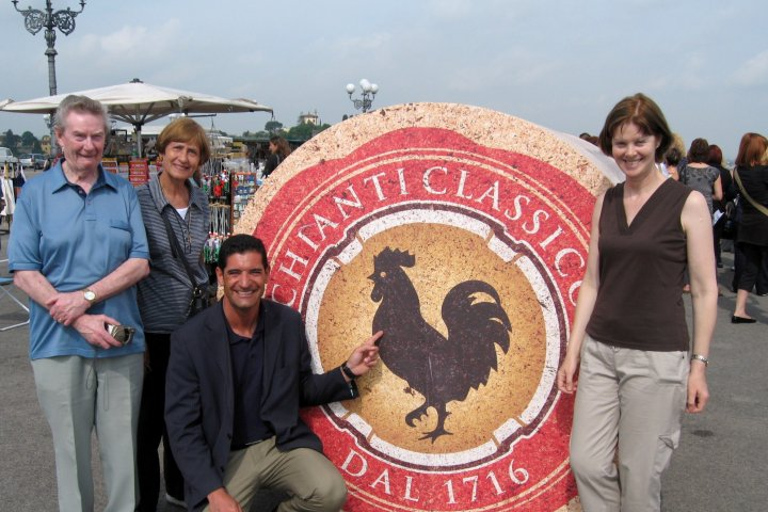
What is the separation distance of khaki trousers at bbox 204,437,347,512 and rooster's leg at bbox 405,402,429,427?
361 mm

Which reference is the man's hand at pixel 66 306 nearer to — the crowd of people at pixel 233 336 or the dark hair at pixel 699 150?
the crowd of people at pixel 233 336

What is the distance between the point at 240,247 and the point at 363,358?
679 millimetres

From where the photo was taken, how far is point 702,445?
4160mm

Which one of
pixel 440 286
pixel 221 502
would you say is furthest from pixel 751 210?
pixel 221 502

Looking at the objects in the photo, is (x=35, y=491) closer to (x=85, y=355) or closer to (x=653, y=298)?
(x=85, y=355)

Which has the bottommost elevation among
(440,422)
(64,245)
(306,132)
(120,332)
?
(440,422)

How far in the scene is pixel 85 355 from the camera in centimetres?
255

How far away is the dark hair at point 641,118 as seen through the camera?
2.22 metres

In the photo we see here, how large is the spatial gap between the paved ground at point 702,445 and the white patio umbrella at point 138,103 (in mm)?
A: 4664

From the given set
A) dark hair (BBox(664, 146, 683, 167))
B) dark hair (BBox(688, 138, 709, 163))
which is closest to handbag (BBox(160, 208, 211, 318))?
dark hair (BBox(664, 146, 683, 167))

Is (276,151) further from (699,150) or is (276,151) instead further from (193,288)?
(193,288)

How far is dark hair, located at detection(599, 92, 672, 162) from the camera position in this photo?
2219 mm

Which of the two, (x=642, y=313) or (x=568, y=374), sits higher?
(x=642, y=313)

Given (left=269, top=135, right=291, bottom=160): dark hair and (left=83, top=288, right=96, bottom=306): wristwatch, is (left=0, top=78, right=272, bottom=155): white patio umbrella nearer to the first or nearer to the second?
(left=269, top=135, right=291, bottom=160): dark hair
